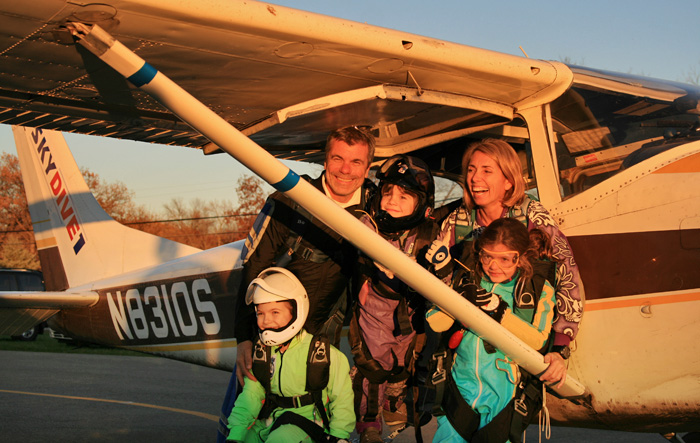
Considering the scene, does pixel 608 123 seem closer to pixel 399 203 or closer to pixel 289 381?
pixel 399 203

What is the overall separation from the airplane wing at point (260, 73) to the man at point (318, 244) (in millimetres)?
303

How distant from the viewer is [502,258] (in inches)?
126

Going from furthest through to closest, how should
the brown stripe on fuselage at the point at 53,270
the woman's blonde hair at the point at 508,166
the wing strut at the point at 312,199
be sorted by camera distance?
the brown stripe on fuselage at the point at 53,270 → the woman's blonde hair at the point at 508,166 → the wing strut at the point at 312,199

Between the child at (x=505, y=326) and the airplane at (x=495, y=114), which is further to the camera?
the child at (x=505, y=326)

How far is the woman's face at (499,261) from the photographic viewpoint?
3.17 metres

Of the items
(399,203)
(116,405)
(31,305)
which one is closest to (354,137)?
(399,203)

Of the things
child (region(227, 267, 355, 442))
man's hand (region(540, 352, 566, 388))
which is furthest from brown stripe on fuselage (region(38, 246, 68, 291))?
man's hand (region(540, 352, 566, 388))

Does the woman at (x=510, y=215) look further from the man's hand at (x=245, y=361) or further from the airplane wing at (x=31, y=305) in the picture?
the airplane wing at (x=31, y=305)

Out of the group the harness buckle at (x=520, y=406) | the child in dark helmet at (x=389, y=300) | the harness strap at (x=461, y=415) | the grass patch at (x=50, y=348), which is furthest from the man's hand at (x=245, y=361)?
the grass patch at (x=50, y=348)

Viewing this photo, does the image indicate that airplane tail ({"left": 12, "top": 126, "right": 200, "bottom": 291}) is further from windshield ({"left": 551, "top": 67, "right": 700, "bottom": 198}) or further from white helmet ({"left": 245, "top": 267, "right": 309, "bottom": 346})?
windshield ({"left": 551, "top": 67, "right": 700, "bottom": 198})

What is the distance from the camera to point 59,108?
395 cm

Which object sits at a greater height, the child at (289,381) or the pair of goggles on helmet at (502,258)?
the pair of goggles on helmet at (502,258)

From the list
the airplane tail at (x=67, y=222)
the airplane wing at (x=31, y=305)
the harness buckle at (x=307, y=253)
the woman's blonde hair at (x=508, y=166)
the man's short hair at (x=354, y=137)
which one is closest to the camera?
the woman's blonde hair at (x=508, y=166)

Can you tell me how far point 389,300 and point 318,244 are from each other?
0.61 meters
